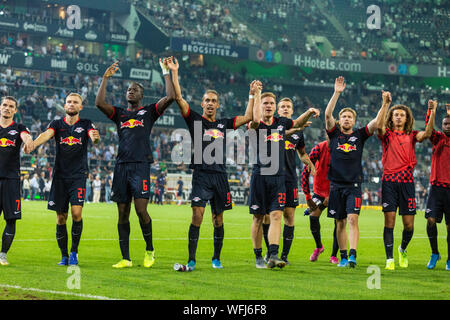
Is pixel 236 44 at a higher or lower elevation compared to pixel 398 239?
higher

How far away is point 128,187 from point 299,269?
9.48 feet

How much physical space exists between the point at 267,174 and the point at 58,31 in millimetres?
46963

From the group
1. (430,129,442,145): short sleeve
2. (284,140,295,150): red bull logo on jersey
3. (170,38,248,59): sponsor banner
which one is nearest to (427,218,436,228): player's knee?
(430,129,442,145): short sleeve

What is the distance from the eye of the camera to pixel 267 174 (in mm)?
11062

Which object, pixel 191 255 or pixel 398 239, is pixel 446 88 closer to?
pixel 398 239

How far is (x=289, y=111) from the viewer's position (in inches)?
467

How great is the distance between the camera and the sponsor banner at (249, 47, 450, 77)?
6166 centimetres

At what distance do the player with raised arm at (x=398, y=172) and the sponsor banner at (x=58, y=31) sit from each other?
4615 cm

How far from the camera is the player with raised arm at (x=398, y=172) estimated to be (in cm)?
1159

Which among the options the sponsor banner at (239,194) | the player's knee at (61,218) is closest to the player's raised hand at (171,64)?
the player's knee at (61,218)

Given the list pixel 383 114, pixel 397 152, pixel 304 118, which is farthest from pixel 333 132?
pixel 397 152

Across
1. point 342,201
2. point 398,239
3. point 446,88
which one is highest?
point 446,88

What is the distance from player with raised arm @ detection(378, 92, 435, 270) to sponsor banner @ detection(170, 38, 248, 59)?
46.3 m

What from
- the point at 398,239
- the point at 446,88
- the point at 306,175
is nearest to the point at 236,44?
the point at 446,88
